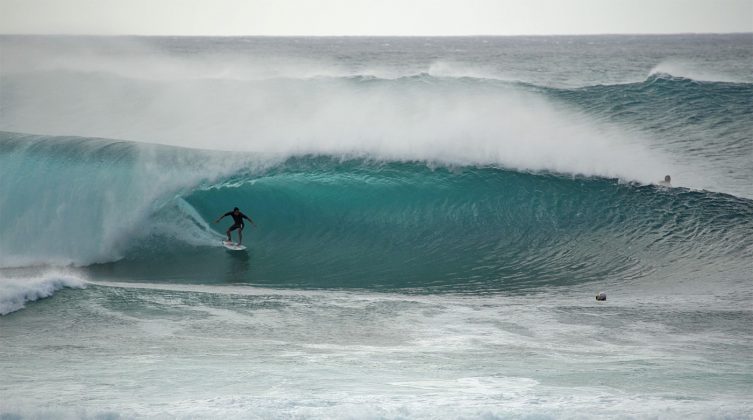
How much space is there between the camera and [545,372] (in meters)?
6.85

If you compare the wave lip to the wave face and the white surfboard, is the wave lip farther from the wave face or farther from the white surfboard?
the white surfboard

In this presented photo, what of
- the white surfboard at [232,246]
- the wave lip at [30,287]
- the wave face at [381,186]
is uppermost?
the wave face at [381,186]

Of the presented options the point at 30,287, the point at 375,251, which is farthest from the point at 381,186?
the point at 30,287

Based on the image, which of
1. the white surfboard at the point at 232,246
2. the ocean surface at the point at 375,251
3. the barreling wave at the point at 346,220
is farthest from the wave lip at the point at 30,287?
the white surfboard at the point at 232,246

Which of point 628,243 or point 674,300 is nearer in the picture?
point 674,300

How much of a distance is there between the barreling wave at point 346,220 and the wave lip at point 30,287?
1.19m

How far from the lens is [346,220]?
44.4 feet

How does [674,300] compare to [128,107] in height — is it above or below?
below

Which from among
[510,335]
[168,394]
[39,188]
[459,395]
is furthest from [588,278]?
[39,188]

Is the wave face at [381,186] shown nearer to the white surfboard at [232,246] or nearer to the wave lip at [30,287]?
the white surfboard at [232,246]

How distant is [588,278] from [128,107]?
14.1 meters

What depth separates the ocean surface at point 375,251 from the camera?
6473 millimetres

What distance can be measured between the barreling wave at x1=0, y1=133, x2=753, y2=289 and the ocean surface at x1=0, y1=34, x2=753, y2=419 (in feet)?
0.16

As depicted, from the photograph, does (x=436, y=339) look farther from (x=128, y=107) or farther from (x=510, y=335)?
(x=128, y=107)
